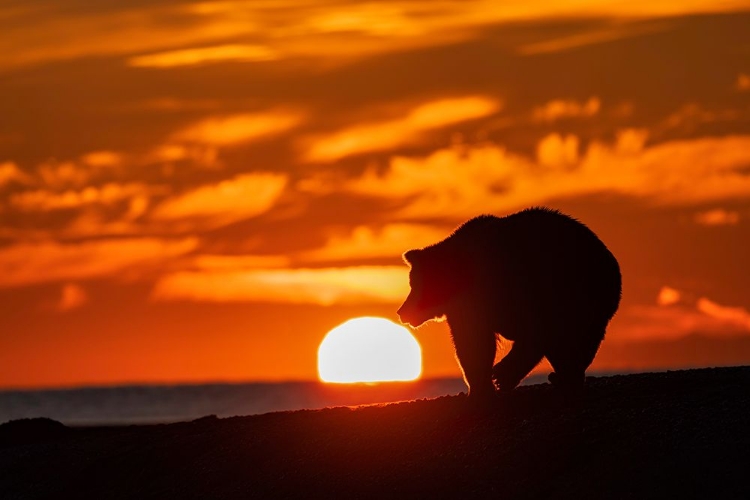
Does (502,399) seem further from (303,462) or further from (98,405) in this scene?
(98,405)

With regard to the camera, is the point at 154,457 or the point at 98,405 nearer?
the point at 154,457

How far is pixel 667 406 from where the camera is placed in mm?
18453

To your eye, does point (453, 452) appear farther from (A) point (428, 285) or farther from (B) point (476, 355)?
(A) point (428, 285)

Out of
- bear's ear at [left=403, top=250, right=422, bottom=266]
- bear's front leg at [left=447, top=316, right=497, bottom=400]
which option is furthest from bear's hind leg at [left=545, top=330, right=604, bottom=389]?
bear's ear at [left=403, top=250, right=422, bottom=266]

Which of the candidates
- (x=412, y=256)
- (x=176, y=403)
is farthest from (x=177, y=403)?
(x=412, y=256)

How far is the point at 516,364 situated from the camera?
20.4 metres

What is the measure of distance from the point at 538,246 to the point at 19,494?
767 centimetres

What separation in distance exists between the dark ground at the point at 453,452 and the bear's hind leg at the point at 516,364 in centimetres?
24

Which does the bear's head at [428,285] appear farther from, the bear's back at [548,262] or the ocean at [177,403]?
the ocean at [177,403]

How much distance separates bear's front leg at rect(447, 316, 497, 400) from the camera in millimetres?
20547

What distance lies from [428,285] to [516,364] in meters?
1.75

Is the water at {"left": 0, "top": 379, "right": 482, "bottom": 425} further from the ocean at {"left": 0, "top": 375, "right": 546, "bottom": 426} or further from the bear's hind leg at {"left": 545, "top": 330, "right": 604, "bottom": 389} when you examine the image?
the bear's hind leg at {"left": 545, "top": 330, "right": 604, "bottom": 389}

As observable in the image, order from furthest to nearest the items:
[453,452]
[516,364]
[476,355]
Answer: [476,355] < [516,364] < [453,452]

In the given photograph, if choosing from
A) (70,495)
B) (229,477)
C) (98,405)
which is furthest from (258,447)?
(98,405)
